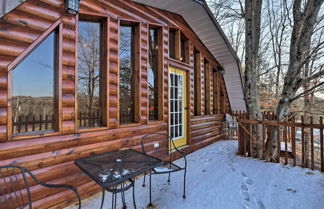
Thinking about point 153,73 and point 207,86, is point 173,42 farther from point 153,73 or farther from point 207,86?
point 207,86

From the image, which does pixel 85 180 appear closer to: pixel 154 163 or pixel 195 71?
pixel 154 163

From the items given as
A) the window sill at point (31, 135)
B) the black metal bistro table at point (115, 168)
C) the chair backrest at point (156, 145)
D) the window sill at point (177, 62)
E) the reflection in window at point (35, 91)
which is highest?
the window sill at point (177, 62)

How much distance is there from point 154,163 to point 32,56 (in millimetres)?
1980

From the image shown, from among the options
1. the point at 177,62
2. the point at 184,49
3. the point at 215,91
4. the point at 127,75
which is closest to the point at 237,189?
the point at 127,75

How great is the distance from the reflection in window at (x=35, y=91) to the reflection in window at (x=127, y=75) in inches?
42.6

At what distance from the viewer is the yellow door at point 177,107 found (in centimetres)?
405

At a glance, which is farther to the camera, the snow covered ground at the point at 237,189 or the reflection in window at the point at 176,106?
the reflection in window at the point at 176,106

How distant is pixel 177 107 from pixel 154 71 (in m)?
1.17

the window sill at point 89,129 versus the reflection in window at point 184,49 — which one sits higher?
the reflection in window at point 184,49

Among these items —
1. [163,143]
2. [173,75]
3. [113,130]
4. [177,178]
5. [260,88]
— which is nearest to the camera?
[113,130]

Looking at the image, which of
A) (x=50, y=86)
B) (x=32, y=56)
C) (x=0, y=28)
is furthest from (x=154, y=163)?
(x=0, y=28)

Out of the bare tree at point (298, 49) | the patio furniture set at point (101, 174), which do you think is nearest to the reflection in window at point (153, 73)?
the patio furniture set at point (101, 174)

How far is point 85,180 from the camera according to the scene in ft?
7.55

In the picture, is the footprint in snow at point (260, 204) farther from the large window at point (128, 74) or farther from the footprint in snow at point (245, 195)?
the large window at point (128, 74)
